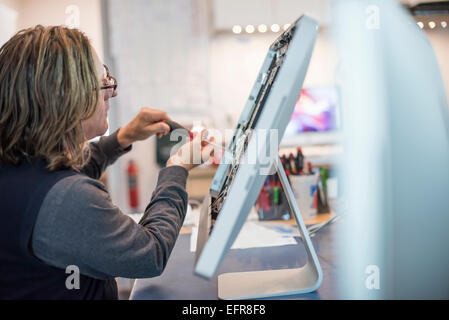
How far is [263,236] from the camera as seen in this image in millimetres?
993

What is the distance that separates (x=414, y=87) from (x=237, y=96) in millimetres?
2438

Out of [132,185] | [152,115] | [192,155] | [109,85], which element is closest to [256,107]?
[192,155]

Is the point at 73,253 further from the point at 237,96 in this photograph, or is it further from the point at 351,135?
the point at 237,96

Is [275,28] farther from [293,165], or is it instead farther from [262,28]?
[293,165]

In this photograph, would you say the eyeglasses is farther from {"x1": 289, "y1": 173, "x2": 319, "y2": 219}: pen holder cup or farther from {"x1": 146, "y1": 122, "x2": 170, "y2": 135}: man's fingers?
{"x1": 289, "y1": 173, "x2": 319, "y2": 219}: pen holder cup

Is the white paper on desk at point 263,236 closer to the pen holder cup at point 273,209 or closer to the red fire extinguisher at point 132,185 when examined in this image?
the pen holder cup at point 273,209

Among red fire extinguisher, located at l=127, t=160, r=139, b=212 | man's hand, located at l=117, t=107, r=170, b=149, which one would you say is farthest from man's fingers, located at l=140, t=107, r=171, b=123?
red fire extinguisher, located at l=127, t=160, r=139, b=212

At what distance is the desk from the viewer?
0.70 m

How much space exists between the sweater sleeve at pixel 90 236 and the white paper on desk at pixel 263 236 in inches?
12.9

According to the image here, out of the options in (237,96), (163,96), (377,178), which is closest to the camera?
(377,178)

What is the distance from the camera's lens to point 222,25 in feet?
8.76


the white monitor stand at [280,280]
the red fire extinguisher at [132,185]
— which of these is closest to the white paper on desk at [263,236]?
the white monitor stand at [280,280]

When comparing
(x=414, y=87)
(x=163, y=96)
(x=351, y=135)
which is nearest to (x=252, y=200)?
(x=351, y=135)

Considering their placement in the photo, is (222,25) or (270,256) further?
(222,25)
